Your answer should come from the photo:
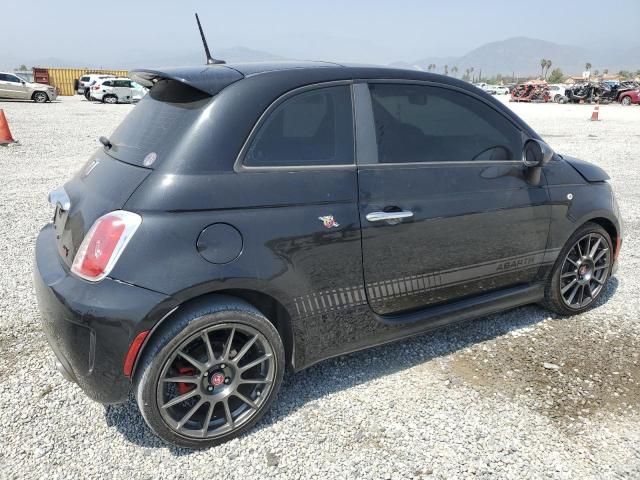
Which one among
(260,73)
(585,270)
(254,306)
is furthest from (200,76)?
(585,270)

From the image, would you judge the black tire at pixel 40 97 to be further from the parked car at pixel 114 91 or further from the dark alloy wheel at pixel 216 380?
the dark alloy wheel at pixel 216 380

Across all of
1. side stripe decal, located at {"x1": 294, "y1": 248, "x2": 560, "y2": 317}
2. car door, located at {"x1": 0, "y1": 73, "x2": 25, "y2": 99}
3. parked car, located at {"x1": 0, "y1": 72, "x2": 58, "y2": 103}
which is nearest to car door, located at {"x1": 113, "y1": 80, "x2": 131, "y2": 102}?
parked car, located at {"x1": 0, "y1": 72, "x2": 58, "y2": 103}

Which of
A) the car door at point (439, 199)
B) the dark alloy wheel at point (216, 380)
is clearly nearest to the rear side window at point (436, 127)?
the car door at point (439, 199)

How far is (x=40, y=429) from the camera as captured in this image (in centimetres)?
260

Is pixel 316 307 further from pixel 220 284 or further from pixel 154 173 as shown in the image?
pixel 154 173

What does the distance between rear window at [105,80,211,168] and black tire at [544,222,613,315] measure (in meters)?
2.72

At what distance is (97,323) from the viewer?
2158 millimetres

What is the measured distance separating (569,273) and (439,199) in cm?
150

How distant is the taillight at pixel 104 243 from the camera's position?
7.14 ft

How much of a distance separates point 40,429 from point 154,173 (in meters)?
1.49

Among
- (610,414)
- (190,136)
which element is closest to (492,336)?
(610,414)

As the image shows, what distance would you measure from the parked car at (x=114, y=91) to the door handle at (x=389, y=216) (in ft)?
95.8

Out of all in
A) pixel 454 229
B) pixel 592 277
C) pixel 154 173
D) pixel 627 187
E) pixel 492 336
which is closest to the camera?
pixel 154 173

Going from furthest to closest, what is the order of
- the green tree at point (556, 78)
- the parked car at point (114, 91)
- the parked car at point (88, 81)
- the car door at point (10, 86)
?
the green tree at point (556, 78), the parked car at point (88, 81), the parked car at point (114, 91), the car door at point (10, 86)
